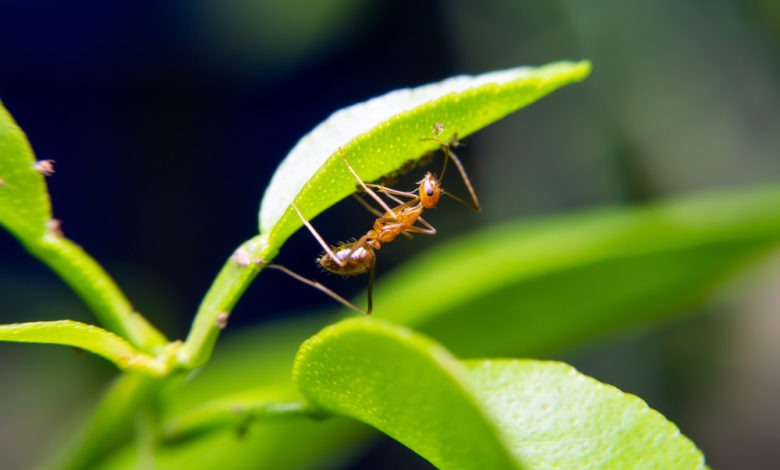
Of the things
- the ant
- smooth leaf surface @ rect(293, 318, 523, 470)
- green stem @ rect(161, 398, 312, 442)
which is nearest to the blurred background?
the ant

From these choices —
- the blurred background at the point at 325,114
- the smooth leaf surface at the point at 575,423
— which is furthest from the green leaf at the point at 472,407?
the blurred background at the point at 325,114

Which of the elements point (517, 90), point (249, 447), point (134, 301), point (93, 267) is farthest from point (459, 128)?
point (134, 301)

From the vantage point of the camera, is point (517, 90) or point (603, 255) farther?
point (603, 255)

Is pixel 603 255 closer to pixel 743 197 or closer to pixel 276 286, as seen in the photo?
pixel 743 197

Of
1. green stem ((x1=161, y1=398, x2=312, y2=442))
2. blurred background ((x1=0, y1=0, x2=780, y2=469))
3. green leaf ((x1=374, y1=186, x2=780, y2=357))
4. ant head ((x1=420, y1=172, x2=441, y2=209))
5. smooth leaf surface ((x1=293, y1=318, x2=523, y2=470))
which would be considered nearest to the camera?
smooth leaf surface ((x1=293, y1=318, x2=523, y2=470))

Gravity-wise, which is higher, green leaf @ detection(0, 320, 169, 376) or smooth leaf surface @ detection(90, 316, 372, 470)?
green leaf @ detection(0, 320, 169, 376)

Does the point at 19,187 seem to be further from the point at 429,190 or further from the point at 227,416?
the point at 429,190

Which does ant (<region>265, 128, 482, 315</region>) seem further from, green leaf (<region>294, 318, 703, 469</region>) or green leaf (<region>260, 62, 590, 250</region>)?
green leaf (<region>294, 318, 703, 469</region>)

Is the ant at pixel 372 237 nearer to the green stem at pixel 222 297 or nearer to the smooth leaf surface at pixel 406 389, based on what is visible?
the green stem at pixel 222 297
